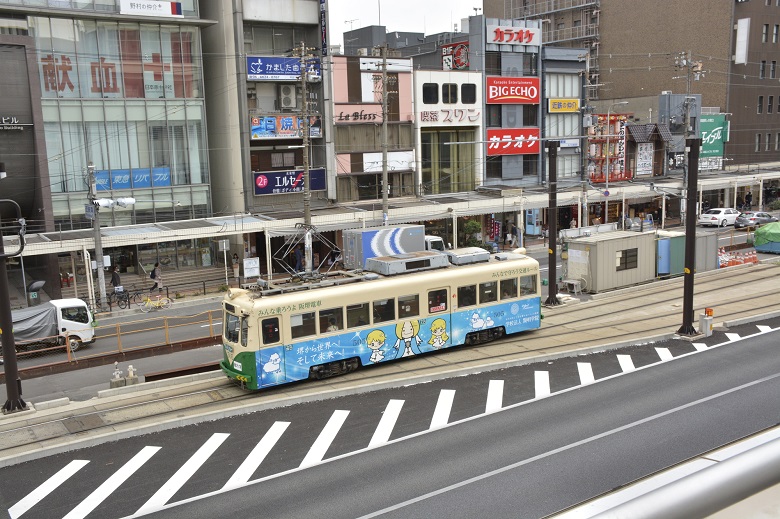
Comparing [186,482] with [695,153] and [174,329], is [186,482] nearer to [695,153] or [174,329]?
[174,329]

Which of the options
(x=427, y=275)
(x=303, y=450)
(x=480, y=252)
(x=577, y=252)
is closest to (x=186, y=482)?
(x=303, y=450)

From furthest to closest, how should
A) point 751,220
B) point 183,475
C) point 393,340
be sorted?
point 751,220, point 393,340, point 183,475

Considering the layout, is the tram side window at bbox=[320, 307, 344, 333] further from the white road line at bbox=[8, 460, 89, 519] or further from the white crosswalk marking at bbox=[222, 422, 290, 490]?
the white road line at bbox=[8, 460, 89, 519]

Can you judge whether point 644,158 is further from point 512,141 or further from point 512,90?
point 512,90

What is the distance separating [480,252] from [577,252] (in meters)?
11.4

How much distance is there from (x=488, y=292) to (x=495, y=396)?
19.5 feet

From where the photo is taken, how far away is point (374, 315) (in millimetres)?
22109

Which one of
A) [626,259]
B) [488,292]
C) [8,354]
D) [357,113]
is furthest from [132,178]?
[626,259]

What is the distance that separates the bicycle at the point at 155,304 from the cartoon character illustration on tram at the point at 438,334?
1803cm

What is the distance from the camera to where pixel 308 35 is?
49.1 m

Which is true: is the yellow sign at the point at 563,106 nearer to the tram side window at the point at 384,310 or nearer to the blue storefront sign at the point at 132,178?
the blue storefront sign at the point at 132,178

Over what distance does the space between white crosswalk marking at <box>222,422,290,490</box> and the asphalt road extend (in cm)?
4

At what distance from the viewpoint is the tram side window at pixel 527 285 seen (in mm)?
25375

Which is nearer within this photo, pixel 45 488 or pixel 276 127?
pixel 45 488
